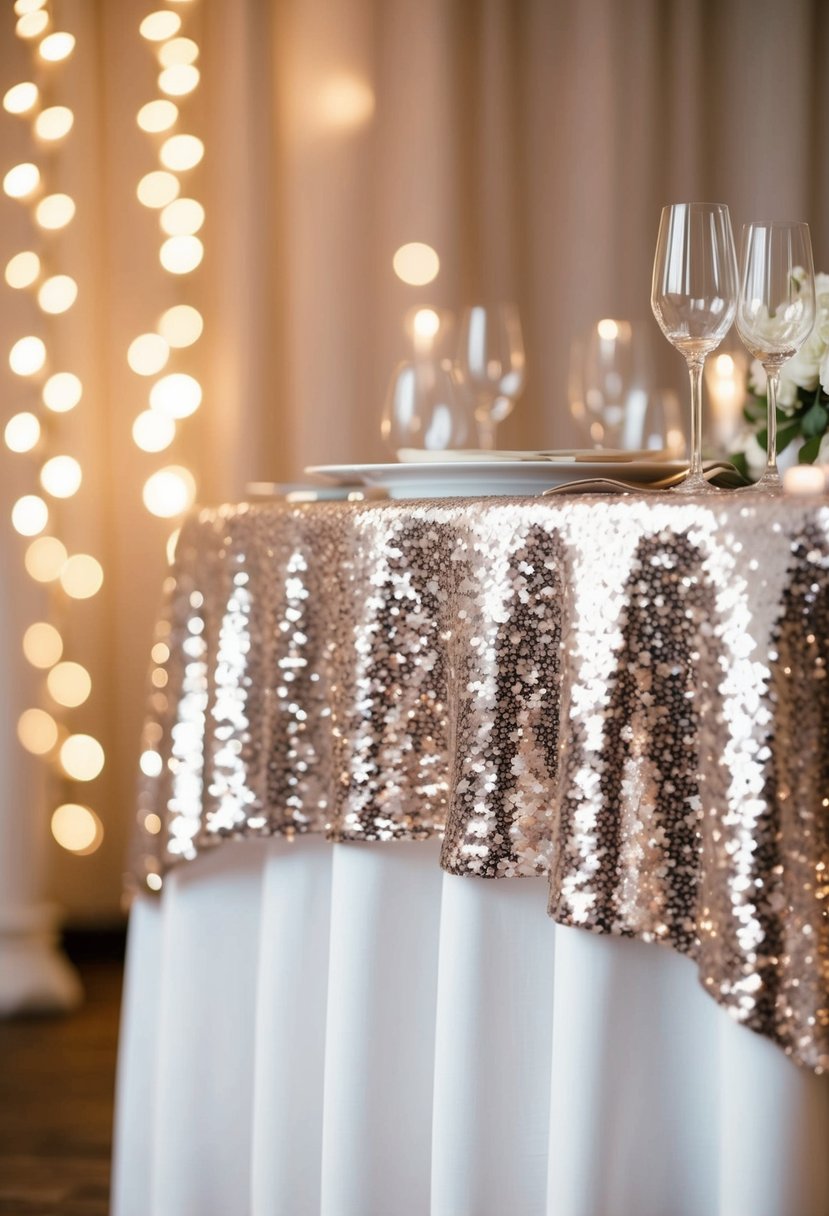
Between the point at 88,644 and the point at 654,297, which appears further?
the point at 88,644

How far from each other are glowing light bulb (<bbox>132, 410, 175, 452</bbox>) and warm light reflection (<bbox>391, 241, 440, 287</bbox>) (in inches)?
22.1

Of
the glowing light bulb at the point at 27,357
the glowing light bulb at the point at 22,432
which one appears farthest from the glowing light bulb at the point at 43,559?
the glowing light bulb at the point at 27,357

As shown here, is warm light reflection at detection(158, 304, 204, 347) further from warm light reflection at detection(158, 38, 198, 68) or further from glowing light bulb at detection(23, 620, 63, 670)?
glowing light bulb at detection(23, 620, 63, 670)

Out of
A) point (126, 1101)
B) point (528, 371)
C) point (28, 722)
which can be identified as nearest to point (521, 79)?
point (528, 371)

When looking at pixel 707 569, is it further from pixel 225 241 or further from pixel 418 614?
pixel 225 241

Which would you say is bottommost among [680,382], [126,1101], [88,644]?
[126,1101]

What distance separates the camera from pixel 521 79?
2.73 m

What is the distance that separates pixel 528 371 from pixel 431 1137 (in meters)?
1.99

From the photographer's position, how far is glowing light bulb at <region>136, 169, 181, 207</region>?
2660 mm

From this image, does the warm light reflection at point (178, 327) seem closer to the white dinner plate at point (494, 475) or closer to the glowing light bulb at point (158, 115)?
the glowing light bulb at point (158, 115)

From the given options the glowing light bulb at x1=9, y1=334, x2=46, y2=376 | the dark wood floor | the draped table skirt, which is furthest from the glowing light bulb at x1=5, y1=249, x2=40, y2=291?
the draped table skirt

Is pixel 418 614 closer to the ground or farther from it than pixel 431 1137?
farther from it

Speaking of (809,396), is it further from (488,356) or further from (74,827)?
(74,827)

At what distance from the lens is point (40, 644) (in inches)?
92.0
